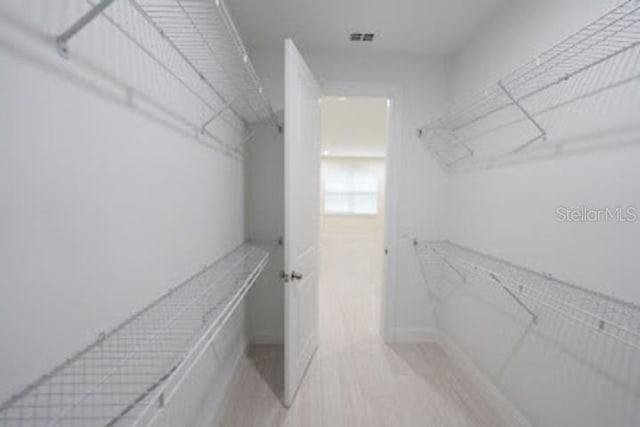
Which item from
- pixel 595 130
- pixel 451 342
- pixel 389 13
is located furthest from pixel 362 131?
pixel 595 130

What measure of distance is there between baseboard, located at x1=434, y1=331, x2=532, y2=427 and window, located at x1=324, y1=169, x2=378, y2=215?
20.4 feet

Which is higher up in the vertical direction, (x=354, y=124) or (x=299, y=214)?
(x=354, y=124)

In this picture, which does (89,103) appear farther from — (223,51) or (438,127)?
(438,127)

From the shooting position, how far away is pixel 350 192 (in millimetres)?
8680

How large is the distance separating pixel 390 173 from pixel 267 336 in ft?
5.67

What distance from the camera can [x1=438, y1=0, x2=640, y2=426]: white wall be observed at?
3.71 ft

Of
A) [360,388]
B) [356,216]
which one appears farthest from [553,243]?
[356,216]

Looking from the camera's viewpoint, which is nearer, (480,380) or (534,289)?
(534,289)

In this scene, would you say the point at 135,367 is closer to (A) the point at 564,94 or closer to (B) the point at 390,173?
(A) the point at 564,94

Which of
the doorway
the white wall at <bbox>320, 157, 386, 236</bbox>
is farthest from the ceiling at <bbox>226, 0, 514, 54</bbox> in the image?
the white wall at <bbox>320, 157, 386, 236</bbox>

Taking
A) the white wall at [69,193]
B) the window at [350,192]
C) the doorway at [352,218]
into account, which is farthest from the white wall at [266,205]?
the window at [350,192]

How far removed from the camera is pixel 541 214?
1507 mm

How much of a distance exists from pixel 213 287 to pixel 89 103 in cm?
81

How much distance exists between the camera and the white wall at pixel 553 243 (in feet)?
3.71
